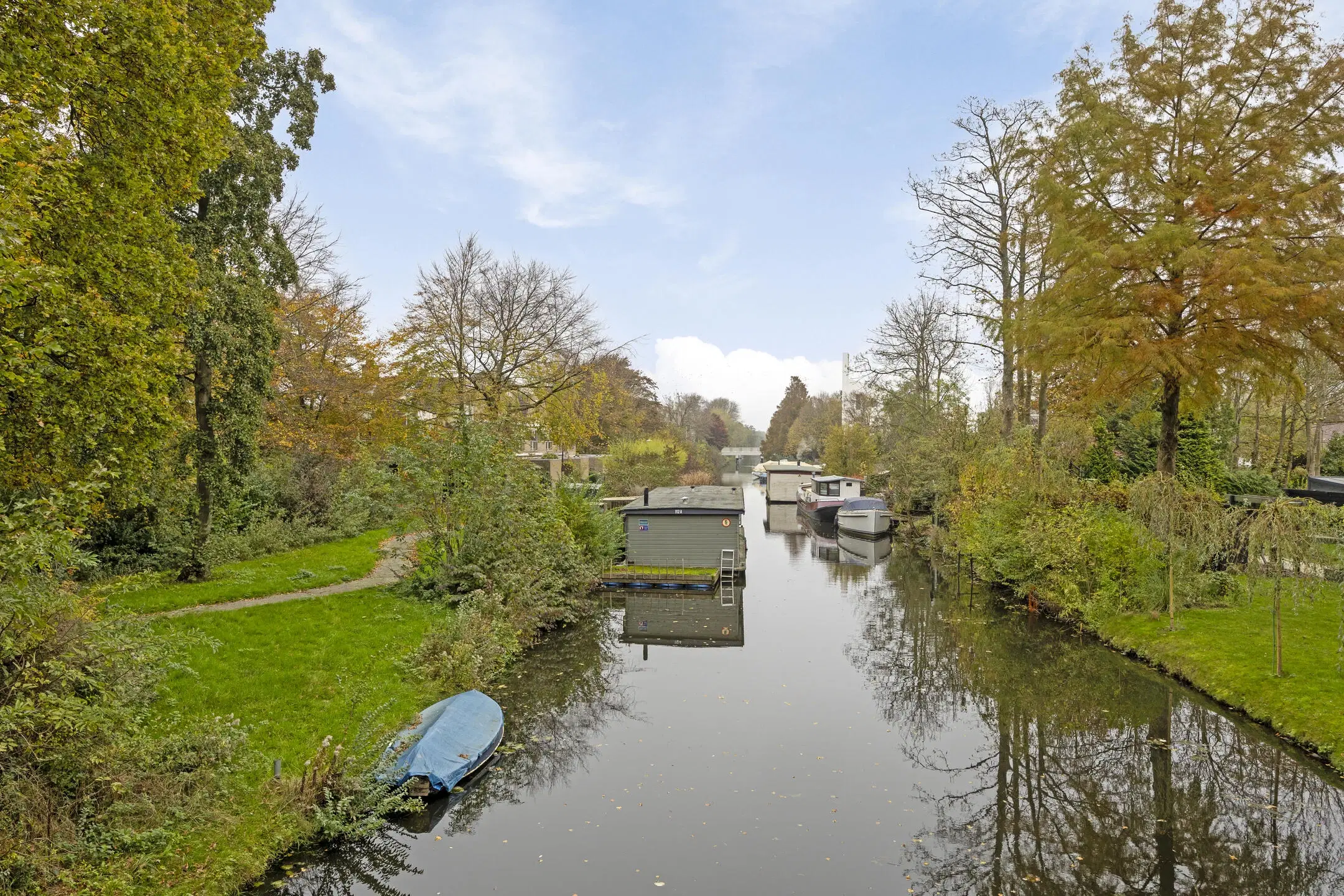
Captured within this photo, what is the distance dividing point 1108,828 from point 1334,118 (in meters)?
13.4

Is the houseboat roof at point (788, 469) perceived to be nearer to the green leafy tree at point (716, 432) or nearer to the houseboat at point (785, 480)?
the houseboat at point (785, 480)

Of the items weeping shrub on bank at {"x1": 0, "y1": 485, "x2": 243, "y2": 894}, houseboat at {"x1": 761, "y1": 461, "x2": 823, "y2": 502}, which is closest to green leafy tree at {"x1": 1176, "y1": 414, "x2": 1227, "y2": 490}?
weeping shrub on bank at {"x1": 0, "y1": 485, "x2": 243, "y2": 894}

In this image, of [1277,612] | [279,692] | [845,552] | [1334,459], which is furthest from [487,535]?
[1334,459]

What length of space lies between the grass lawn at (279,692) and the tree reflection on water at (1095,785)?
6.23 m

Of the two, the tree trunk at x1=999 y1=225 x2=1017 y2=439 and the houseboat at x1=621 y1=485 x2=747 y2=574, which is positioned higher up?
the tree trunk at x1=999 y1=225 x2=1017 y2=439

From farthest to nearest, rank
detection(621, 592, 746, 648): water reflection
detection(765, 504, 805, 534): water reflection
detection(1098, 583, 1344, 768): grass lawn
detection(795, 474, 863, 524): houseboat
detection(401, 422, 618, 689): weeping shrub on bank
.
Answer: detection(765, 504, 805, 534): water reflection, detection(795, 474, 863, 524): houseboat, detection(621, 592, 746, 648): water reflection, detection(401, 422, 618, 689): weeping shrub on bank, detection(1098, 583, 1344, 768): grass lawn

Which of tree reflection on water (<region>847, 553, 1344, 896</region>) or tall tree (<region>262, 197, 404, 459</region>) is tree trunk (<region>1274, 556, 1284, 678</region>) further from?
tall tree (<region>262, 197, 404, 459</region>)

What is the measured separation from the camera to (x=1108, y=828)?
25.8 ft

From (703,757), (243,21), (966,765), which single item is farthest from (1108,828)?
(243,21)

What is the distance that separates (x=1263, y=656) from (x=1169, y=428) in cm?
554

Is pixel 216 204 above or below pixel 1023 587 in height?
above

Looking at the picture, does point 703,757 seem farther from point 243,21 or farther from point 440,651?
point 243,21

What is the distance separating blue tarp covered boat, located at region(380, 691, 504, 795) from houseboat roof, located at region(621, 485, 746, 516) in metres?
12.0

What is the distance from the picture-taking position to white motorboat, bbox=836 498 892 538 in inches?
1217
